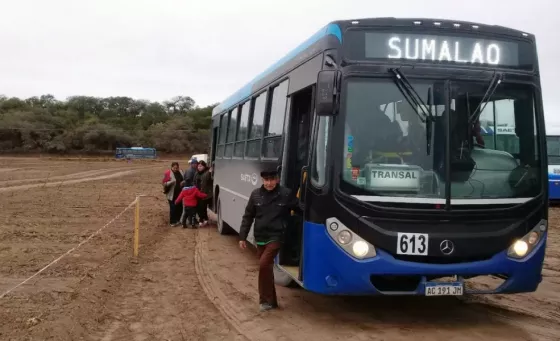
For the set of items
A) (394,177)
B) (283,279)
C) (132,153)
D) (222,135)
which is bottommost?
(132,153)

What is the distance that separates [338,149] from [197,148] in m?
109

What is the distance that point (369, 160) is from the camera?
18.8ft

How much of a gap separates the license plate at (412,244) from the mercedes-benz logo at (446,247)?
0.53 feet

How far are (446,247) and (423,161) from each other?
88 centimetres

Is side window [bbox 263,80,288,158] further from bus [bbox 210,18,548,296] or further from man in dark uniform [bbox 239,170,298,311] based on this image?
bus [bbox 210,18,548,296]

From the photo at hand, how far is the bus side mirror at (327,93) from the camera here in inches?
221

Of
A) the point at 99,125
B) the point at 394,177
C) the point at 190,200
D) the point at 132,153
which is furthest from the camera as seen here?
the point at 99,125

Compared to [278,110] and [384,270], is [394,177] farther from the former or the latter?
[278,110]

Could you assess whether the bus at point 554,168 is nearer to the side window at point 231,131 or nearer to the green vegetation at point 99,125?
the side window at point 231,131

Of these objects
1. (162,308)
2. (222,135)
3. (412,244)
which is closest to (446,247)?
(412,244)

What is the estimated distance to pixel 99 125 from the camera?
108250 mm

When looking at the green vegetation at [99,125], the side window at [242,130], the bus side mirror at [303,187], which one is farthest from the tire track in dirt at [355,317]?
the green vegetation at [99,125]

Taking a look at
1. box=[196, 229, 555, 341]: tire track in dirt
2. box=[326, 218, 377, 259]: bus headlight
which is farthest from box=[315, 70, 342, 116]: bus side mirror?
box=[196, 229, 555, 341]: tire track in dirt

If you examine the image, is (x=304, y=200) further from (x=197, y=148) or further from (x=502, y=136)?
(x=197, y=148)
